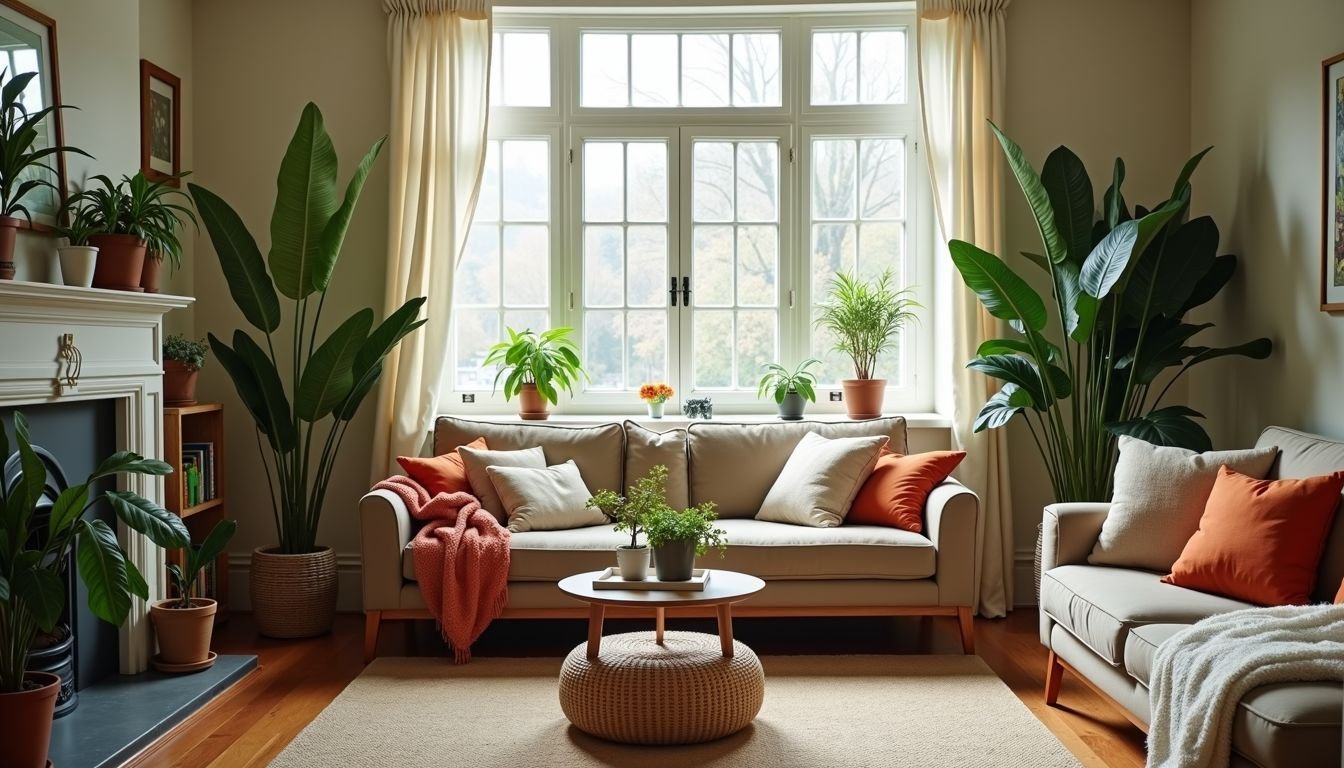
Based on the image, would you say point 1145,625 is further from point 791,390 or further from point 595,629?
point 791,390

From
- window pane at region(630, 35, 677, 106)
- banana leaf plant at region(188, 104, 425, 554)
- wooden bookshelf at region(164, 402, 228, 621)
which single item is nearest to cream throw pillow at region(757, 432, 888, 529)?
banana leaf plant at region(188, 104, 425, 554)

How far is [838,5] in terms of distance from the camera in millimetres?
5176

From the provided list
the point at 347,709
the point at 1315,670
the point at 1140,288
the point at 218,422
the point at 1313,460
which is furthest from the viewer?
the point at 218,422

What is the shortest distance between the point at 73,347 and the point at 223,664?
1256 mm

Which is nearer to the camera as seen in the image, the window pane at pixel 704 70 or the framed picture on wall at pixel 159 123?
the framed picture on wall at pixel 159 123

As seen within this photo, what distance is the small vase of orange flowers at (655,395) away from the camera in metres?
→ 5.13

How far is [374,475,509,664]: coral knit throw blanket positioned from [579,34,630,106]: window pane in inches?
89.0

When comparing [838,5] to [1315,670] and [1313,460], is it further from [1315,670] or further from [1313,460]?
[1315,670]

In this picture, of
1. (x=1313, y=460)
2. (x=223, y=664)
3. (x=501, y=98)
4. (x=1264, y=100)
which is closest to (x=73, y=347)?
(x=223, y=664)

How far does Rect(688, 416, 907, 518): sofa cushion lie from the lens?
4.76 m

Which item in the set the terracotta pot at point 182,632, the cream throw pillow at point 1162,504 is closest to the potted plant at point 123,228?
the terracotta pot at point 182,632

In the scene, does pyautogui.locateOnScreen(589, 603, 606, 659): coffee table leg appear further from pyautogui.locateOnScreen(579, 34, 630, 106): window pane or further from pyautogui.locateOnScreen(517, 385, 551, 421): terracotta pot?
pyautogui.locateOnScreen(579, 34, 630, 106): window pane

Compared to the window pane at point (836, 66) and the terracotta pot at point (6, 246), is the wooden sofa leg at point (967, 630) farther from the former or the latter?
the terracotta pot at point (6, 246)

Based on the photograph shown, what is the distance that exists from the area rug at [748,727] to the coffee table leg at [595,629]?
0.87 ft
